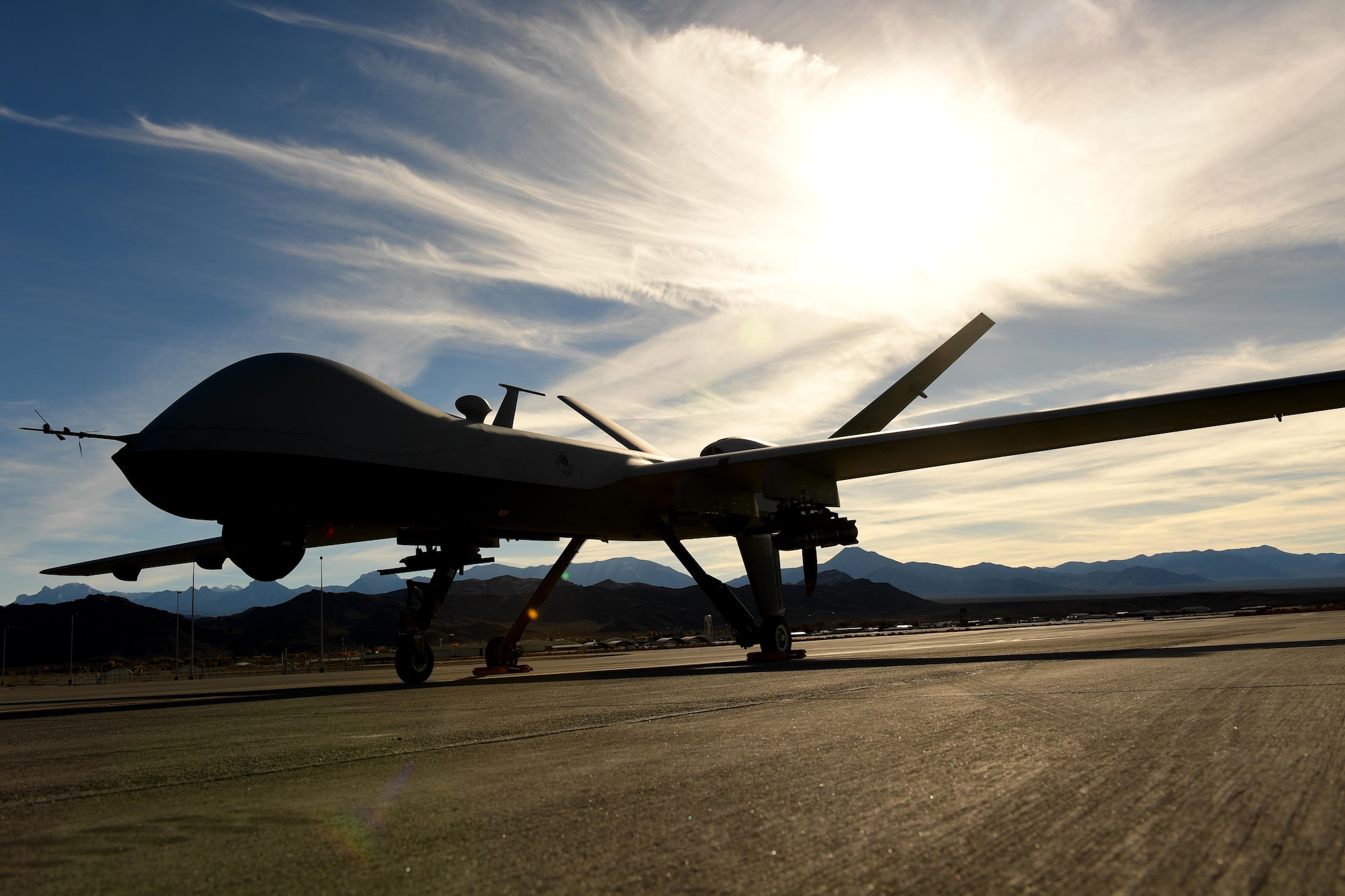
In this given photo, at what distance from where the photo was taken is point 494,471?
17.3 metres

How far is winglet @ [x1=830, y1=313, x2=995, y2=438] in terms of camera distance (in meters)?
25.5

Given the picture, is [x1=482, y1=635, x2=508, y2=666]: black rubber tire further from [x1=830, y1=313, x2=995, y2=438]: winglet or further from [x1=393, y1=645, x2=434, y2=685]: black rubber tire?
[x1=830, y1=313, x2=995, y2=438]: winglet

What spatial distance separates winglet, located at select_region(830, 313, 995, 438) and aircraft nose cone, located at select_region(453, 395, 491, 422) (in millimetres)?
10657

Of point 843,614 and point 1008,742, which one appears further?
point 843,614

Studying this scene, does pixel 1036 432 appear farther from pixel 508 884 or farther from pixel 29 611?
pixel 29 611

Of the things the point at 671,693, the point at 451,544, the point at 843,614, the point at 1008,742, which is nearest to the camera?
the point at 1008,742

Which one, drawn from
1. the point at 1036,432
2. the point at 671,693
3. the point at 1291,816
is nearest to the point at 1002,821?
the point at 1291,816

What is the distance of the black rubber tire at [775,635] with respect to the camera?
21.0 meters

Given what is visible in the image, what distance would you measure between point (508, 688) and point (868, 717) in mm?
7807

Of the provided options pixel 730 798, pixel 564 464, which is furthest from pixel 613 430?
pixel 730 798

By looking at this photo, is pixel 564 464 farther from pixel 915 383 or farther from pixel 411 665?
pixel 915 383

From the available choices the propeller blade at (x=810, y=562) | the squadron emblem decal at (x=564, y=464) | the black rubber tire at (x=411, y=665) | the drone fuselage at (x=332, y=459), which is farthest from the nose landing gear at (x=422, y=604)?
the propeller blade at (x=810, y=562)

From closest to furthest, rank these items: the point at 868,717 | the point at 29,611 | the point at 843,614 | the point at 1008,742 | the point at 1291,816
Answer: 1. the point at 1291,816
2. the point at 1008,742
3. the point at 868,717
4. the point at 29,611
5. the point at 843,614

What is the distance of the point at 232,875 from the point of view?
2.86 metres
